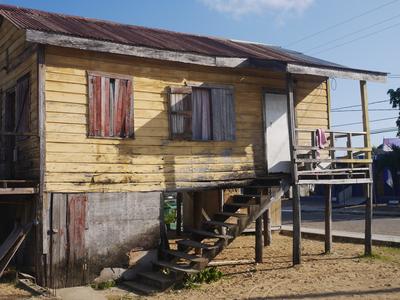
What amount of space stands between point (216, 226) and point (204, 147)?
79.3 inches

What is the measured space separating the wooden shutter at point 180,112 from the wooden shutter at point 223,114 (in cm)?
70

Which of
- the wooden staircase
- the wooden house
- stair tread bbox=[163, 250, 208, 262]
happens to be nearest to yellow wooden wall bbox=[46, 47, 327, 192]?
the wooden house

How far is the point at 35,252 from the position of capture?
10617mm

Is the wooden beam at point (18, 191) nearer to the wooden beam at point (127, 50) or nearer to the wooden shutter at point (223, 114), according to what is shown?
the wooden beam at point (127, 50)

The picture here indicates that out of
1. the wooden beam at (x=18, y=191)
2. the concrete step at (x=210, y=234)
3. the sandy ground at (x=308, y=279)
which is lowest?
the sandy ground at (x=308, y=279)

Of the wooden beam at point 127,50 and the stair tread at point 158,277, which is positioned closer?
the wooden beam at point 127,50

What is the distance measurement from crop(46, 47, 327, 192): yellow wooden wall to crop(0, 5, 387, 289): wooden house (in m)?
0.03

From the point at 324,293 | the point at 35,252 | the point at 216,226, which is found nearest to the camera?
the point at 324,293

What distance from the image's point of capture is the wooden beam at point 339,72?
41.3ft

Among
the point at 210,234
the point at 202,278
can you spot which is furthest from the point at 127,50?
the point at 202,278

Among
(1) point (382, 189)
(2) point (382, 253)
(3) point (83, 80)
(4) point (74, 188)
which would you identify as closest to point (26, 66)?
(3) point (83, 80)

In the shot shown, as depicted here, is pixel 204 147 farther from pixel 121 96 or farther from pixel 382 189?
pixel 382 189

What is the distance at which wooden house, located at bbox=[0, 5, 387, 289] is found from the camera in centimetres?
1059

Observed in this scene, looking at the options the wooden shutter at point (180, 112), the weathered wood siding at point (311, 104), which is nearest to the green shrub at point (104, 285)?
the wooden shutter at point (180, 112)
